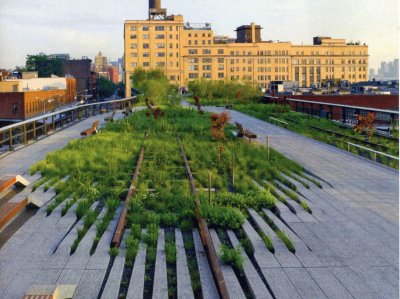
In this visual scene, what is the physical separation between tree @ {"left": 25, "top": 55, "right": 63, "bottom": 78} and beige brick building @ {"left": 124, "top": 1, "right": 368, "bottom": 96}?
1874 cm

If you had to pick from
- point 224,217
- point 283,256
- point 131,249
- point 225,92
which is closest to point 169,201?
point 224,217

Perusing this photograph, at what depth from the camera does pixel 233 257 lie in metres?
6.48

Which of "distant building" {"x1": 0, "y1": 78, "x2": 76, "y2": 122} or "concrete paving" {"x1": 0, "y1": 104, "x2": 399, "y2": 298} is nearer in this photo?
"concrete paving" {"x1": 0, "y1": 104, "x2": 399, "y2": 298}

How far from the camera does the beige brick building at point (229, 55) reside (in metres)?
131

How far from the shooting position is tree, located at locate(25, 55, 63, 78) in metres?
124

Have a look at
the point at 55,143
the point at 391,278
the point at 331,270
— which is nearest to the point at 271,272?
the point at 331,270

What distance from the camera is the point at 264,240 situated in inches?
290

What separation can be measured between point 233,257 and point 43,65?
128301mm

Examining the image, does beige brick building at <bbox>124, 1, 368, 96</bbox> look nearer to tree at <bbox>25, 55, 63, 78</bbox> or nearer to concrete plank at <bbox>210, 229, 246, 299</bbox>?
tree at <bbox>25, 55, 63, 78</bbox>

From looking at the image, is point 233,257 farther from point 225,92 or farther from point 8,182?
point 225,92

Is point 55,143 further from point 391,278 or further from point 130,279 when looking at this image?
point 391,278

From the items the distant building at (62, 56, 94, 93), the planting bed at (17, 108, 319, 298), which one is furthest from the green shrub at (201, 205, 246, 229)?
the distant building at (62, 56, 94, 93)

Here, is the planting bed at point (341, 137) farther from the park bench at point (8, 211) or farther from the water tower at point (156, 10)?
the water tower at point (156, 10)

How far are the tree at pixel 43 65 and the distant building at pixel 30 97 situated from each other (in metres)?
28.4
